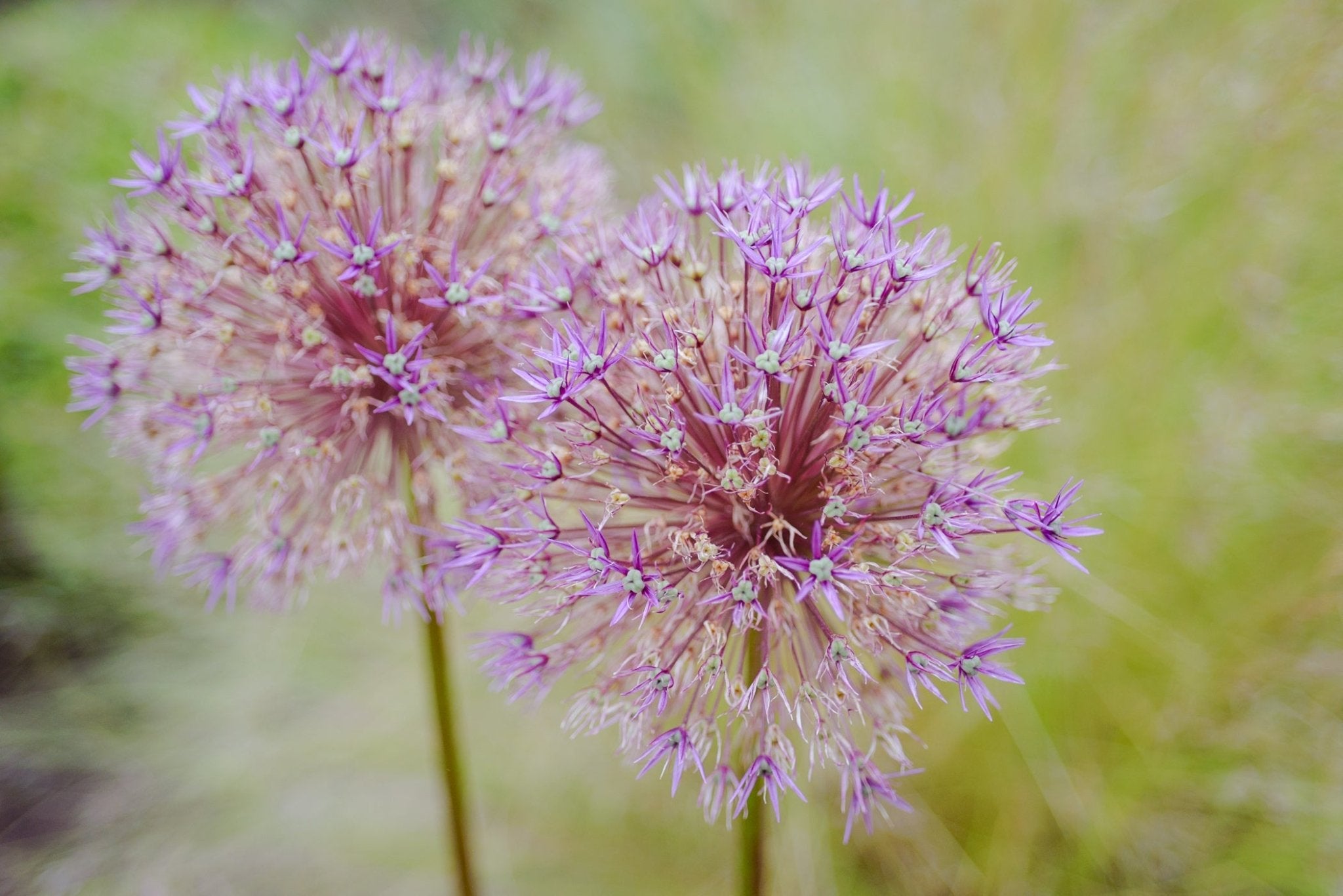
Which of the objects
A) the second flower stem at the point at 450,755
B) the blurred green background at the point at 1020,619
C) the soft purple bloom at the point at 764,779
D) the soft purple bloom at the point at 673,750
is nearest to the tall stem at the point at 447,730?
the second flower stem at the point at 450,755

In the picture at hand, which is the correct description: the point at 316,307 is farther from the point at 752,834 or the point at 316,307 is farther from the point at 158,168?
the point at 752,834

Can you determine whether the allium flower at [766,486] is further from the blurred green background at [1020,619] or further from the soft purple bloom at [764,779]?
the blurred green background at [1020,619]

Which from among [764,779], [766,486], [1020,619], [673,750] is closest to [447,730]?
[673,750]

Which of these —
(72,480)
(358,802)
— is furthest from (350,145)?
(72,480)

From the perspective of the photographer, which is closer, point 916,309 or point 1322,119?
point 916,309

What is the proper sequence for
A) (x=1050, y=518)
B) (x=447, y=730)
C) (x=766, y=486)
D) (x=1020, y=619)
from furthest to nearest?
(x=1020, y=619), (x=447, y=730), (x=766, y=486), (x=1050, y=518)

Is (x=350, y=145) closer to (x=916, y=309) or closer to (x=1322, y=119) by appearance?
(x=916, y=309)
